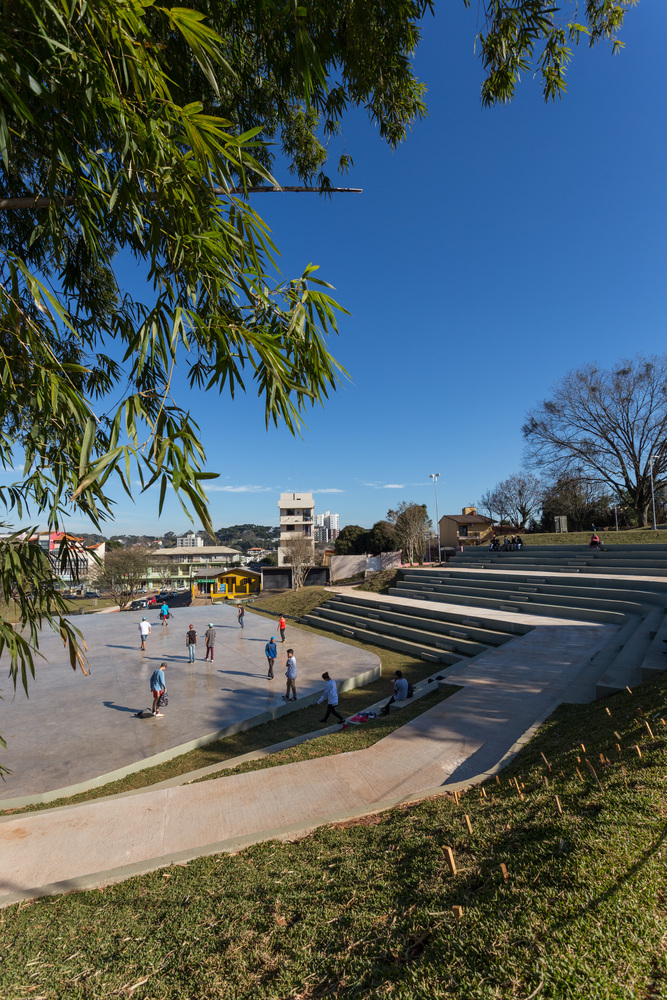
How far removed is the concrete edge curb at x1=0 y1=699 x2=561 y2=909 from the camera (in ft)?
12.6

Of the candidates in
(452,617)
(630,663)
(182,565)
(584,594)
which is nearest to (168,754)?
(630,663)

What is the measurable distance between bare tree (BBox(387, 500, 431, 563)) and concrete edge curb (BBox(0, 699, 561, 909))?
122 feet

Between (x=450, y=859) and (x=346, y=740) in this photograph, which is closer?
(x=450, y=859)

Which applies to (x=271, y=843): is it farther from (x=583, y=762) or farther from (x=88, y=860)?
(x=583, y=762)

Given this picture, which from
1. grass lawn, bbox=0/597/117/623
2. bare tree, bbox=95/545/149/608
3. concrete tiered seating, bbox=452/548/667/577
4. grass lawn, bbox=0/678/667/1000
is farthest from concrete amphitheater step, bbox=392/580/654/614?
bare tree, bbox=95/545/149/608

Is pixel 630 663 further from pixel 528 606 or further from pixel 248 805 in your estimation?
pixel 528 606

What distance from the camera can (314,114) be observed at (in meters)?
4.48

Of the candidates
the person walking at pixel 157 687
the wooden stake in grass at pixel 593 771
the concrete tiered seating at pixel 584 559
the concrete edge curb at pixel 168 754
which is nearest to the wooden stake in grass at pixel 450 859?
the wooden stake in grass at pixel 593 771

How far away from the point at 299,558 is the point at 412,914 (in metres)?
37.4

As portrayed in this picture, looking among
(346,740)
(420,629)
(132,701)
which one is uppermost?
(346,740)

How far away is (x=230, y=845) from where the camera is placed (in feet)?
13.9

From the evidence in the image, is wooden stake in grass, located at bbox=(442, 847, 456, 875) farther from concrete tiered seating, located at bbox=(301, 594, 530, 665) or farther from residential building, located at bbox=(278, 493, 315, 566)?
residential building, located at bbox=(278, 493, 315, 566)

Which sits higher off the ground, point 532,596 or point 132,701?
point 532,596

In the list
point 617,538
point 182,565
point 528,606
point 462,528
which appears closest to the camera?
point 528,606
